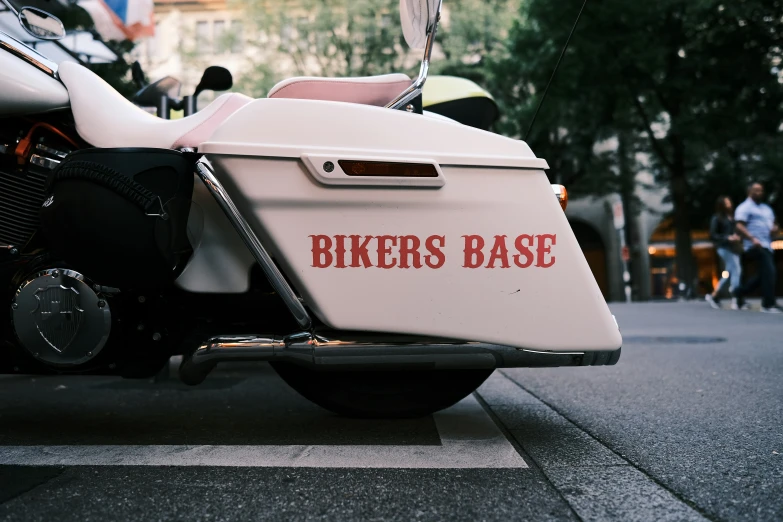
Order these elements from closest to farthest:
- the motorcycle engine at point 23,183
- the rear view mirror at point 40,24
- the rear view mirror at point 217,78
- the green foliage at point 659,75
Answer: the motorcycle engine at point 23,183, the rear view mirror at point 40,24, the rear view mirror at point 217,78, the green foliage at point 659,75

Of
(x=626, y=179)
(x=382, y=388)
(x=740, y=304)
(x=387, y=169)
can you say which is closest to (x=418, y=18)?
(x=387, y=169)

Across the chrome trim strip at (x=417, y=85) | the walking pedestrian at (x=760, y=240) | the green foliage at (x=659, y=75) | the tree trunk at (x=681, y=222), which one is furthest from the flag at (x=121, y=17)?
the tree trunk at (x=681, y=222)

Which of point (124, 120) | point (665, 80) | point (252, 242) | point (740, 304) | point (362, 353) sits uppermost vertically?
point (665, 80)

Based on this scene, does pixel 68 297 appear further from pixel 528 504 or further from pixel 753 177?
pixel 753 177

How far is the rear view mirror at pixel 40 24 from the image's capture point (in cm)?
218

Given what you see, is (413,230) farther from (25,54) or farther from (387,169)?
(25,54)

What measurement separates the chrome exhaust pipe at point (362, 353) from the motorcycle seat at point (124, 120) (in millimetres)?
661

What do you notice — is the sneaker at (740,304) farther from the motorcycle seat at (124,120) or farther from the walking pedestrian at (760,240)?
the motorcycle seat at (124,120)

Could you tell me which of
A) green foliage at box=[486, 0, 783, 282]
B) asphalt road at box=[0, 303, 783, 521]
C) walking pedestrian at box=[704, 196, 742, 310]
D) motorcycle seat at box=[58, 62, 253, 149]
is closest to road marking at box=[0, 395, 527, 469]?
asphalt road at box=[0, 303, 783, 521]

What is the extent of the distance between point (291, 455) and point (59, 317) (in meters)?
0.84

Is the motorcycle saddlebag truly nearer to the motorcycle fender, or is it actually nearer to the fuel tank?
the motorcycle fender

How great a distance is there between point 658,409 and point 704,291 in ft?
71.3

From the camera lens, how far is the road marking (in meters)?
1.80

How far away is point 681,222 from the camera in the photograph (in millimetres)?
15141
